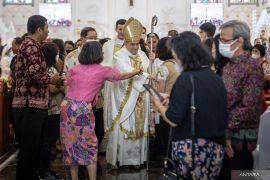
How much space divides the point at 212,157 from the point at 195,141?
0.18m

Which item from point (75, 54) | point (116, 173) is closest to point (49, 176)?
point (116, 173)

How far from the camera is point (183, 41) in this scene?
342cm

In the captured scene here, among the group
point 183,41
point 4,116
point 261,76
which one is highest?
point 183,41

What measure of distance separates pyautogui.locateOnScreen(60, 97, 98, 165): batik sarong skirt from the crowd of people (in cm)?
1

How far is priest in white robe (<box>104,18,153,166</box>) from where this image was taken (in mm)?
6418

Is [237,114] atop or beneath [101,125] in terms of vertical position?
atop

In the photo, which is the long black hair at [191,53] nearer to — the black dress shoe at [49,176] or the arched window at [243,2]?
the black dress shoe at [49,176]

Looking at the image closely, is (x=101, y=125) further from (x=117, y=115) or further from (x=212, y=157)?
(x=212, y=157)

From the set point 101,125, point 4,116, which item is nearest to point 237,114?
point 101,125

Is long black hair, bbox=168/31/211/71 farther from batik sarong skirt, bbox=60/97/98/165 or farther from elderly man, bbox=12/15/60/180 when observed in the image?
elderly man, bbox=12/15/60/180

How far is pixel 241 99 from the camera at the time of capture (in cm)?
372

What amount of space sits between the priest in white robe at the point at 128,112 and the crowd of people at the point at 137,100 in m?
0.01

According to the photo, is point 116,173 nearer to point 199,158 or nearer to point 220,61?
point 220,61

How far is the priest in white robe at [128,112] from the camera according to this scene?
642 centimetres
